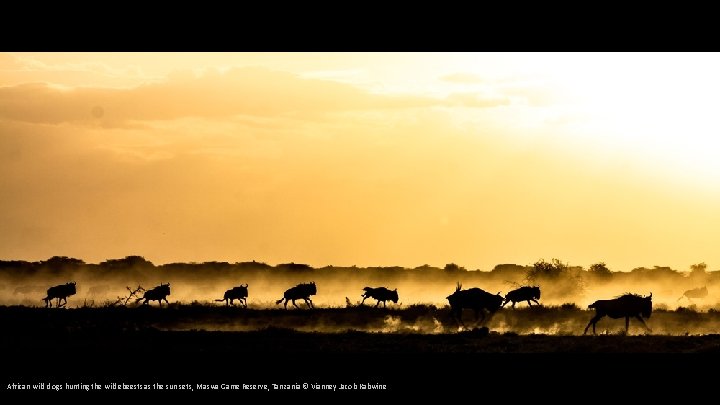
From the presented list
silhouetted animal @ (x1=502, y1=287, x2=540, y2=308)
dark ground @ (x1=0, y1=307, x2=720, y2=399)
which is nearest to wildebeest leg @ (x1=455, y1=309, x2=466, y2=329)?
silhouetted animal @ (x1=502, y1=287, x2=540, y2=308)

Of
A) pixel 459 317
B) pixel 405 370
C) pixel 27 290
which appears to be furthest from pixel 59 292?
pixel 405 370

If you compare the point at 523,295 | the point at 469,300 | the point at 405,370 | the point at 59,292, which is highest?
the point at 59,292

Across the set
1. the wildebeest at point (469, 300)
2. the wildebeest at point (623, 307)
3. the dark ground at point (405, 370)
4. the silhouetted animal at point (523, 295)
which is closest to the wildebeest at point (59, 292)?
the wildebeest at point (469, 300)

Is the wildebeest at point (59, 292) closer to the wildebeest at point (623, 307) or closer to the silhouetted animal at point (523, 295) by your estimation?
the silhouetted animal at point (523, 295)

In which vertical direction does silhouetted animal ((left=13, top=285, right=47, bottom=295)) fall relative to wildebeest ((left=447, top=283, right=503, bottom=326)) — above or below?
above

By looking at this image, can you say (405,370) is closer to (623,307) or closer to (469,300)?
(623,307)

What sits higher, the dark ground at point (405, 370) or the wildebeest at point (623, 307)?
the wildebeest at point (623, 307)

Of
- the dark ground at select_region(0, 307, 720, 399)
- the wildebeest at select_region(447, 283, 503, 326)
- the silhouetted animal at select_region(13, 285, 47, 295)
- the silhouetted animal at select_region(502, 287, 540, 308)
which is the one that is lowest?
the dark ground at select_region(0, 307, 720, 399)

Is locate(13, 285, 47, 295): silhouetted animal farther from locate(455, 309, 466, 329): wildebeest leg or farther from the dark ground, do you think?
the dark ground

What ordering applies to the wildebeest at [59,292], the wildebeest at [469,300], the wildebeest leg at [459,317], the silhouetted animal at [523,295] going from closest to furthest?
the wildebeest leg at [459,317] → the wildebeest at [469,300] → the silhouetted animal at [523,295] → the wildebeest at [59,292]

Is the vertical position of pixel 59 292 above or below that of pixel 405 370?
above

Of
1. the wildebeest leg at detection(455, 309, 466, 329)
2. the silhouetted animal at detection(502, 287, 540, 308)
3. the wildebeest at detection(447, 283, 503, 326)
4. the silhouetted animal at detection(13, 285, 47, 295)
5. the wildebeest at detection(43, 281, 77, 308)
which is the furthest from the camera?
the silhouetted animal at detection(13, 285, 47, 295)

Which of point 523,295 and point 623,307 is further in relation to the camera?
point 523,295

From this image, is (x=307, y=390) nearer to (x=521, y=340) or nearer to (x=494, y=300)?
(x=521, y=340)
